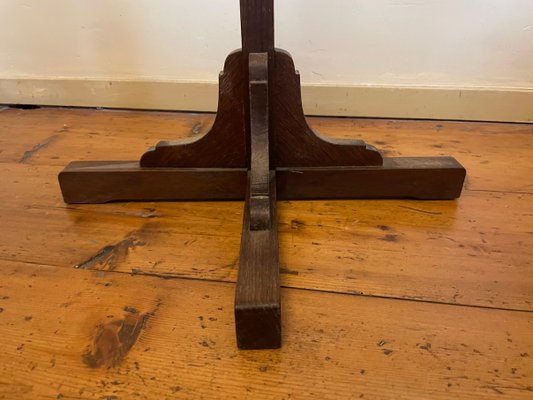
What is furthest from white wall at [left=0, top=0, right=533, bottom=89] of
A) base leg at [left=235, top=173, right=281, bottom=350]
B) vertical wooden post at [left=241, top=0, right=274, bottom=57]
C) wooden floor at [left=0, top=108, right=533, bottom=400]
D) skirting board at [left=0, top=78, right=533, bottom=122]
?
base leg at [left=235, top=173, right=281, bottom=350]

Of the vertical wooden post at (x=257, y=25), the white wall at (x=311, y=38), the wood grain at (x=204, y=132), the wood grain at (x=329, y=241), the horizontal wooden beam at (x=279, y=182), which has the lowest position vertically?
the wood grain at (x=329, y=241)

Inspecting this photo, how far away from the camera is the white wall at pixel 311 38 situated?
1.14 meters

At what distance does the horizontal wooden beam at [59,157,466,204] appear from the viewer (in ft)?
2.73

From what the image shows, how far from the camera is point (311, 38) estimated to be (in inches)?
46.9

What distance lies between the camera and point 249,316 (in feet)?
1.68

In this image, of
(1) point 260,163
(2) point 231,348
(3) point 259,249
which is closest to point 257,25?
(1) point 260,163

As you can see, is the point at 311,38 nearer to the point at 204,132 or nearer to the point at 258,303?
the point at 204,132

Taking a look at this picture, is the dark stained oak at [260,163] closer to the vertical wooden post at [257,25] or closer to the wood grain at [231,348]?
the vertical wooden post at [257,25]

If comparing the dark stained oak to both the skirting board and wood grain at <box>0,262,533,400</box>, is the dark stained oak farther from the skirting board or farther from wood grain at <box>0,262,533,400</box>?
the skirting board

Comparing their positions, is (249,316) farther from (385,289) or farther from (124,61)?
(124,61)

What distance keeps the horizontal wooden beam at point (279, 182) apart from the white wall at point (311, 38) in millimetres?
462

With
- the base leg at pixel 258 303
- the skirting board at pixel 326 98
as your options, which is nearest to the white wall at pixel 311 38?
the skirting board at pixel 326 98

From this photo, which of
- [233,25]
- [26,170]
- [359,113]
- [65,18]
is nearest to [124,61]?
[65,18]

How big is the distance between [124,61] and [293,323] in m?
1.04
